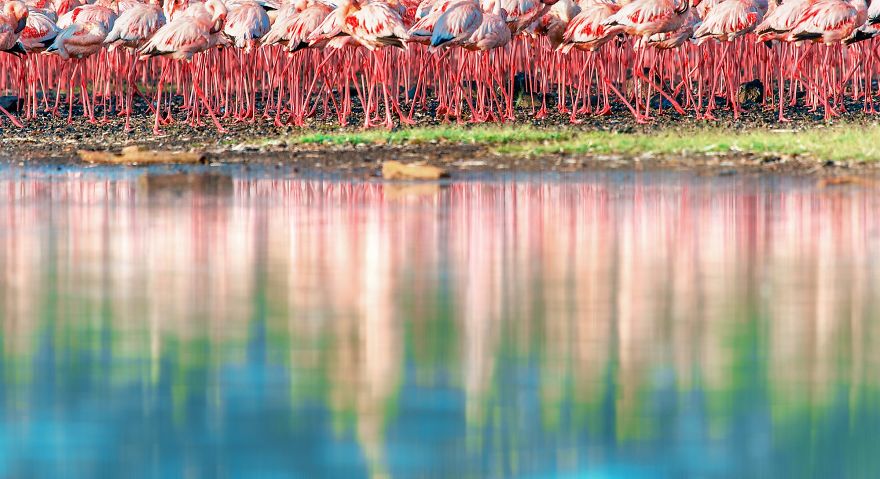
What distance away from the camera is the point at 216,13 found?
21969 millimetres

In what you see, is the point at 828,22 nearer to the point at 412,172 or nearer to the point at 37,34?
the point at 412,172

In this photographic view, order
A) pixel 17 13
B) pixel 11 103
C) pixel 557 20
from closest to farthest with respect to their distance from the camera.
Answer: pixel 17 13
pixel 557 20
pixel 11 103

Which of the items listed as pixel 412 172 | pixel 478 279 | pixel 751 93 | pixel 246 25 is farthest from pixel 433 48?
pixel 478 279

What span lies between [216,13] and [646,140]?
7.13 m

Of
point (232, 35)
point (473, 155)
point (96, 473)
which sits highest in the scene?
point (232, 35)

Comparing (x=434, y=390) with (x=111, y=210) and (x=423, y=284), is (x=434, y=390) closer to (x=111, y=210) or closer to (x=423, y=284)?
(x=423, y=284)

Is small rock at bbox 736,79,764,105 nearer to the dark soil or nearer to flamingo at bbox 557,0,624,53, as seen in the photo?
the dark soil

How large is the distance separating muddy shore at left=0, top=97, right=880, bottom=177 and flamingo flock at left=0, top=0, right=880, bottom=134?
0.32m

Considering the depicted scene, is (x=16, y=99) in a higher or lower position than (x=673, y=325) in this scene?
higher

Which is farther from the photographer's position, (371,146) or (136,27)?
(136,27)

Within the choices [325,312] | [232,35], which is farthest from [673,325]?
[232,35]

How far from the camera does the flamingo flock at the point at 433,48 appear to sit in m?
21.3

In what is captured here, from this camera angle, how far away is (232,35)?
22766 mm

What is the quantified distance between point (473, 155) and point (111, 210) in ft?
17.7
